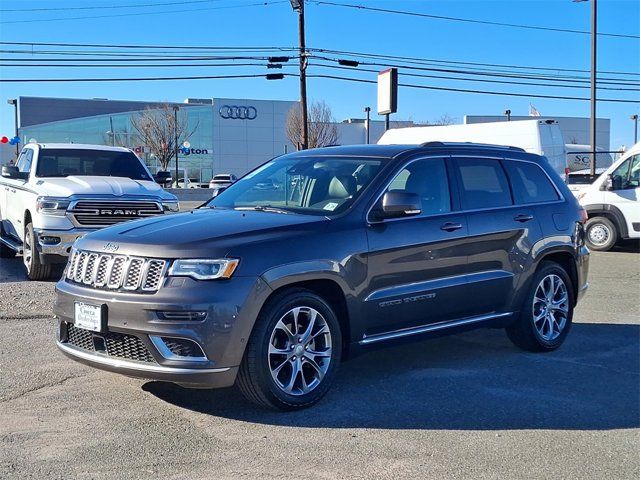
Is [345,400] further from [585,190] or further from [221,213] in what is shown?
[585,190]

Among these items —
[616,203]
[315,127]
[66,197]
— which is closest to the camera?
[66,197]

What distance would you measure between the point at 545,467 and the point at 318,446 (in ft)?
4.34

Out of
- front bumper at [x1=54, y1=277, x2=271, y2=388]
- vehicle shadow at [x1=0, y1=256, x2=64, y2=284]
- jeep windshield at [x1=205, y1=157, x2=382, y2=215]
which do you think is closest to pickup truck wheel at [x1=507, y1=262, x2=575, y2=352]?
jeep windshield at [x1=205, y1=157, x2=382, y2=215]

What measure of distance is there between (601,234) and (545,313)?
30.9 feet

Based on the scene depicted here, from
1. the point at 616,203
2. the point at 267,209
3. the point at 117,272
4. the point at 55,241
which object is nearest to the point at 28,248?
the point at 55,241

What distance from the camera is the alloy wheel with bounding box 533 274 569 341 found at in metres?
6.69

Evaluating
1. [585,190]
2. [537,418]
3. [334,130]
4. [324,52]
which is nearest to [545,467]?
[537,418]

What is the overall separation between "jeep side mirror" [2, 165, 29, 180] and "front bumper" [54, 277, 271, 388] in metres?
7.33

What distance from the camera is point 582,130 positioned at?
245ft

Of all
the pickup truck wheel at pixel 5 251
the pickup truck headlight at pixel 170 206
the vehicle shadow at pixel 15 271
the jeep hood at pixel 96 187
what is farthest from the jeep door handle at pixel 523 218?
the pickup truck wheel at pixel 5 251

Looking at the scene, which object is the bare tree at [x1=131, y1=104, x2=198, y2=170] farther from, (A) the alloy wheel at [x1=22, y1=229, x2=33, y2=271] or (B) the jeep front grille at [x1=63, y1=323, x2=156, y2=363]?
(B) the jeep front grille at [x1=63, y1=323, x2=156, y2=363]

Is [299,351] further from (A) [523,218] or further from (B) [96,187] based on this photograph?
(B) [96,187]

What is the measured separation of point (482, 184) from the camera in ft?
21.1

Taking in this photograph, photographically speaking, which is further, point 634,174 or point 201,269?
point 634,174
